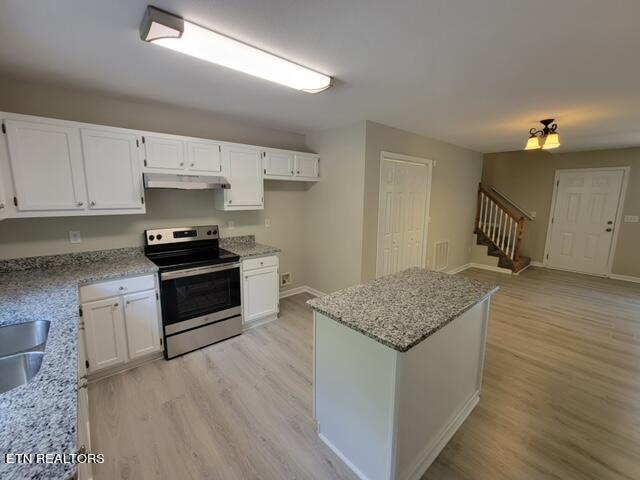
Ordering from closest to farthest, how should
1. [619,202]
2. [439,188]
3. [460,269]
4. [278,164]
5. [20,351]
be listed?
1. [20,351]
2. [278,164]
3. [439,188]
4. [619,202]
5. [460,269]

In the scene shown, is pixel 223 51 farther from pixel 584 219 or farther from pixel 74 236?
pixel 584 219

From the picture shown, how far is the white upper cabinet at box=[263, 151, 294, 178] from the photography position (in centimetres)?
338

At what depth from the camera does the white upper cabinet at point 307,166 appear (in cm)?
366

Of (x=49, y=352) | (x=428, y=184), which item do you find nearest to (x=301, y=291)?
(x=428, y=184)

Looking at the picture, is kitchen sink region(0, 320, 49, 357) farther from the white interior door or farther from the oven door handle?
the white interior door

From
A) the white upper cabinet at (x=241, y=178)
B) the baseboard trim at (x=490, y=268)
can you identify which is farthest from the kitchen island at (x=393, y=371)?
the baseboard trim at (x=490, y=268)

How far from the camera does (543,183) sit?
19.2 ft

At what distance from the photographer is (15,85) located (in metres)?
2.17

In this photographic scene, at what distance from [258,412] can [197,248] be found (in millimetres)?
1914

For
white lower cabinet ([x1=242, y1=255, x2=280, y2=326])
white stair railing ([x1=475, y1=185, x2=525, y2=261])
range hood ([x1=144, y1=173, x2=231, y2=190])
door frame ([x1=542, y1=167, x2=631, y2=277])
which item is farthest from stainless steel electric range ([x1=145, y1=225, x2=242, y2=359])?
door frame ([x1=542, y1=167, x2=631, y2=277])

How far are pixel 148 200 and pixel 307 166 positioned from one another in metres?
1.96

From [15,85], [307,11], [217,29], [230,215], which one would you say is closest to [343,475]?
[307,11]

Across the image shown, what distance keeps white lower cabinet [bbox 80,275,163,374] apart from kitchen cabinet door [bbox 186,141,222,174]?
119 centimetres

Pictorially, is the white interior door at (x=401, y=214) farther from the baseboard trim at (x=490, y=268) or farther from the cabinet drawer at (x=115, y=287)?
the cabinet drawer at (x=115, y=287)
